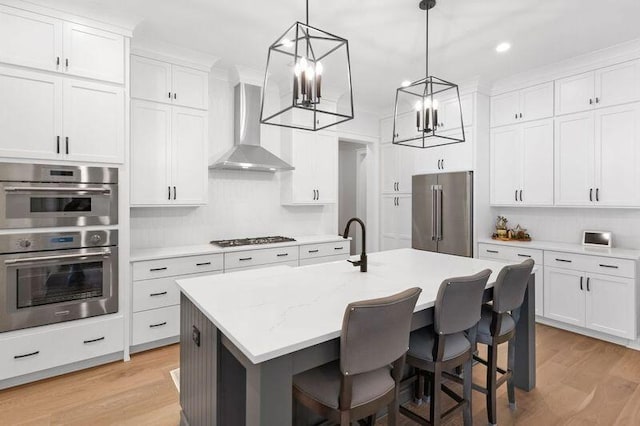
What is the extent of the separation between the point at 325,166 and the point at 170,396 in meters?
3.29

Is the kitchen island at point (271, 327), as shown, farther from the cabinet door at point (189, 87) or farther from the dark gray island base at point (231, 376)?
the cabinet door at point (189, 87)

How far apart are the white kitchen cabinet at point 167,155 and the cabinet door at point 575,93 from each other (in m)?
4.07

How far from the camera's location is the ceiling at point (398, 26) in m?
2.65

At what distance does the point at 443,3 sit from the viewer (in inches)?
102

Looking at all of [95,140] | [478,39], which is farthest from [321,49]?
[95,140]

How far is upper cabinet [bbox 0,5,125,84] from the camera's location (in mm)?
2461

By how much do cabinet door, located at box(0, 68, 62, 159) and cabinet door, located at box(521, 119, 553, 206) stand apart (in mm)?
4876

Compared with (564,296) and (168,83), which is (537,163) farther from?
(168,83)

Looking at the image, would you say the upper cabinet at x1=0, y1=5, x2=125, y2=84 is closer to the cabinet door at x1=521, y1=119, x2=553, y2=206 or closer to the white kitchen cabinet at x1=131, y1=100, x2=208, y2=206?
the white kitchen cabinet at x1=131, y1=100, x2=208, y2=206

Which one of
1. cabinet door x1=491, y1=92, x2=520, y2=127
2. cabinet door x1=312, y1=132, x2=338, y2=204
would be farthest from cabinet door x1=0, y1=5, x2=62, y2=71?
cabinet door x1=491, y1=92, x2=520, y2=127

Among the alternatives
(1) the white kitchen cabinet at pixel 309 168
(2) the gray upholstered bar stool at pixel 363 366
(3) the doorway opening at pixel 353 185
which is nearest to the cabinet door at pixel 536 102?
(1) the white kitchen cabinet at pixel 309 168

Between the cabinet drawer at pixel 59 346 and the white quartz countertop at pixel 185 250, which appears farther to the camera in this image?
the white quartz countertop at pixel 185 250

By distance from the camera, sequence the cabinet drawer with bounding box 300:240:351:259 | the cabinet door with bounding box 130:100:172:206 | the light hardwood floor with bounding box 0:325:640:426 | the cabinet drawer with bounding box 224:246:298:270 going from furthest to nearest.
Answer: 1. the cabinet drawer with bounding box 300:240:351:259
2. the cabinet drawer with bounding box 224:246:298:270
3. the cabinet door with bounding box 130:100:172:206
4. the light hardwood floor with bounding box 0:325:640:426

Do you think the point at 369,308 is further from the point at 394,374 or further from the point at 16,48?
the point at 16,48
